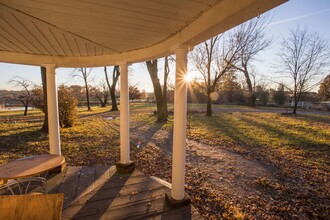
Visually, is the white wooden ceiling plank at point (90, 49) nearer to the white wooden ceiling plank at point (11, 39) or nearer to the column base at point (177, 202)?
the white wooden ceiling plank at point (11, 39)

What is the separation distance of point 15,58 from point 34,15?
1992 mm

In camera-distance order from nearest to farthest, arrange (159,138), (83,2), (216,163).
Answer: (83,2) → (216,163) → (159,138)

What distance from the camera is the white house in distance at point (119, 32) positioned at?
1.56 metres

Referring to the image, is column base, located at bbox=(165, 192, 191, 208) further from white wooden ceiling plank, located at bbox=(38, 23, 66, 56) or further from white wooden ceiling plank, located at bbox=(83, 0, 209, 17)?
white wooden ceiling plank, located at bbox=(38, 23, 66, 56)

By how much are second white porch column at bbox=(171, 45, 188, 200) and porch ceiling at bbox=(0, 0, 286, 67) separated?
0.26m

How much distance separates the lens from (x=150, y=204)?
2645 millimetres

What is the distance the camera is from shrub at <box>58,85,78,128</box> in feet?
28.0

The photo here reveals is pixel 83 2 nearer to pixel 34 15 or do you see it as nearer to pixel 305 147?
pixel 34 15

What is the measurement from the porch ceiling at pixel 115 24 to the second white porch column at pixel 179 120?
262mm

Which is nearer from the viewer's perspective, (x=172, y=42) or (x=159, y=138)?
(x=172, y=42)

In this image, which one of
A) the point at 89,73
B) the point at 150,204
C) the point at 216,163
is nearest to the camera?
the point at 150,204

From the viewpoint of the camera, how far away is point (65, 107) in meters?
8.69

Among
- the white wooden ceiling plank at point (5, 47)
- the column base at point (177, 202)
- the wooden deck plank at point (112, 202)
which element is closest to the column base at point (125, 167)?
the wooden deck plank at point (112, 202)

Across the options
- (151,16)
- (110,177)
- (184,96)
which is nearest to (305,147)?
(184,96)
